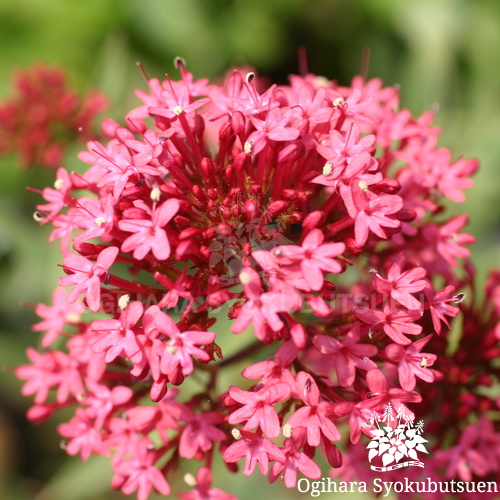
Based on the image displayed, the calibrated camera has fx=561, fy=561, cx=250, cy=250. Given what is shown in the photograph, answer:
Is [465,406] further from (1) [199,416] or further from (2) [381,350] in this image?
(1) [199,416]

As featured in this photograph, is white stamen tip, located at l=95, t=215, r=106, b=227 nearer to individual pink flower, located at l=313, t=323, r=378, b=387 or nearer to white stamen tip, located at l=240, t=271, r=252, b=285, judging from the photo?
white stamen tip, located at l=240, t=271, r=252, b=285

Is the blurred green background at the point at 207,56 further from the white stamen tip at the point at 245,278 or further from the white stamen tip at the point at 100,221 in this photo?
the white stamen tip at the point at 245,278

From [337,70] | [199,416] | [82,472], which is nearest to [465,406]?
[199,416]

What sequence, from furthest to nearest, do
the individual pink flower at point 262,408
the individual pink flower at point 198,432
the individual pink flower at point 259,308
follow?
the individual pink flower at point 198,432, the individual pink flower at point 262,408, the individual pink flower at point 259,308

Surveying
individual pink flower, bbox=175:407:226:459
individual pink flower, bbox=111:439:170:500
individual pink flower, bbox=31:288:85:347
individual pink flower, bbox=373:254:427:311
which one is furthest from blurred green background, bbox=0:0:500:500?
individual pink flower, bbox=373:254:427:311

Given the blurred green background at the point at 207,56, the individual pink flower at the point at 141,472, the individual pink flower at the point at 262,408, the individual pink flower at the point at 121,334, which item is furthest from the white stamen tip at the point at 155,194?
the blurred green background at the point at 207,56

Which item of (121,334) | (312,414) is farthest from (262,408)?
(121,334)

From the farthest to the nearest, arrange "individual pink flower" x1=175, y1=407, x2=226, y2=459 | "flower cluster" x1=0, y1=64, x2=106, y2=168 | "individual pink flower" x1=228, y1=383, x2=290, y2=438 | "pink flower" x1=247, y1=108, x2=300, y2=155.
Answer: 1. "flower cluster" x1=0, y1=64, x2=106, y2=168
2. "individual pink flower" x1=175, y1=407, x2=226, y2=459
3. "pink flower" x1=247, y1=108, x2=300, y2=155
4. "individual pink flower" x1=228, y1=383, x2=290, y2=438

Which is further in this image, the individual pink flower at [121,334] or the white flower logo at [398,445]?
the white flower logo at [398,445]

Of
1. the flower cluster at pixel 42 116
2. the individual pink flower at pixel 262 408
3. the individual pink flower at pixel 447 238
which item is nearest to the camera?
the individual pink flower at pixel 262 408
